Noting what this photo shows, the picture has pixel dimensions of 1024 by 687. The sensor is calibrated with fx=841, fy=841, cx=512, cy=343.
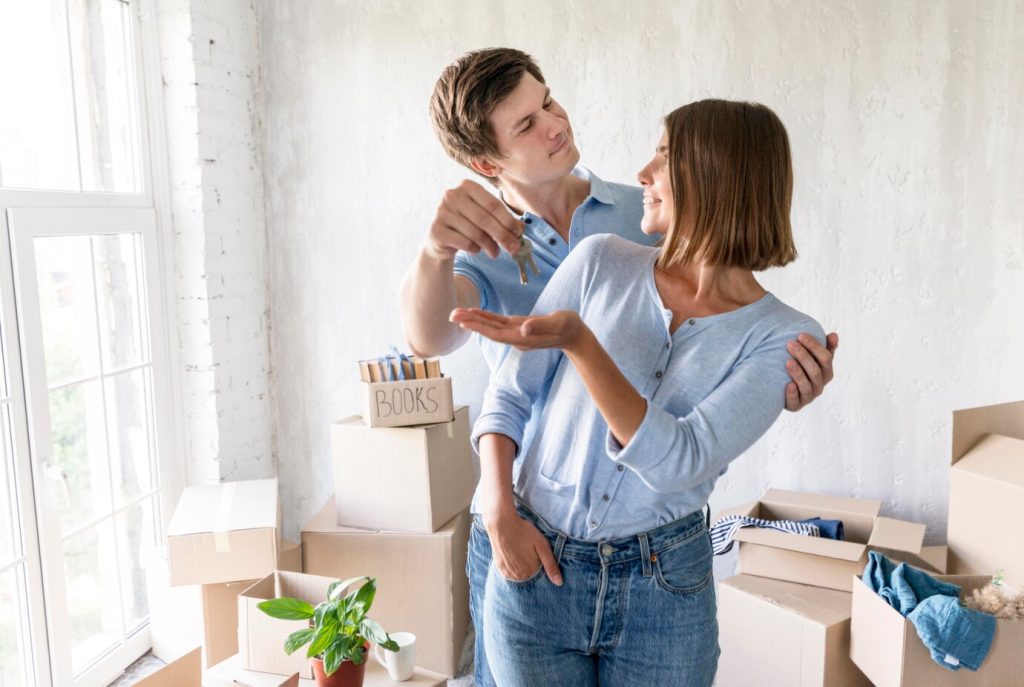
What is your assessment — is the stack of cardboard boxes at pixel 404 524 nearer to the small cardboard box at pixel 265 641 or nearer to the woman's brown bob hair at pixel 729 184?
the small cardboard box at pixel 265 641

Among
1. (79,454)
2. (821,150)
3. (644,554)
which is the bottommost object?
(79,454)

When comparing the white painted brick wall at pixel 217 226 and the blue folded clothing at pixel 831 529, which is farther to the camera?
the white painted brick wall at pixel 217 226

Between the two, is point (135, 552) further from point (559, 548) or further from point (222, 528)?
point (559, 548)

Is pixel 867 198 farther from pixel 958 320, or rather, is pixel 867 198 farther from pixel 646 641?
pixel 646 641

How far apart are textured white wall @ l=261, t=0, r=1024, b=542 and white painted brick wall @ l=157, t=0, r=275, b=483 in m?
0.15

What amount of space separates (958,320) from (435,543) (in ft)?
5.48

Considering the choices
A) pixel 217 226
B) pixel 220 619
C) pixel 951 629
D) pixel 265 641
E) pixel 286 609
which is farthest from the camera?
pixel 217 226

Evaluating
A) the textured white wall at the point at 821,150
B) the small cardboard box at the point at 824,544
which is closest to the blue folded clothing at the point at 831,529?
the small cardboard box at the point at 824,544

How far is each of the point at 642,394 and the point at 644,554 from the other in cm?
21

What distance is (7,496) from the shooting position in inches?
87.3

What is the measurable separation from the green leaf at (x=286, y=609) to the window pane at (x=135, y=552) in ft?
3.37

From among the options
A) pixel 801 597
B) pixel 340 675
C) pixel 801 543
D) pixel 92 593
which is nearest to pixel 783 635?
pixel 801 597

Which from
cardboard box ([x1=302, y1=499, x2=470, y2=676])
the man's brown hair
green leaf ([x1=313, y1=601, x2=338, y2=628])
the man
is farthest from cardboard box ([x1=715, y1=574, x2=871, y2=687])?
the man's brown hair

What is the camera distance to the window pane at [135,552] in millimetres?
2678
